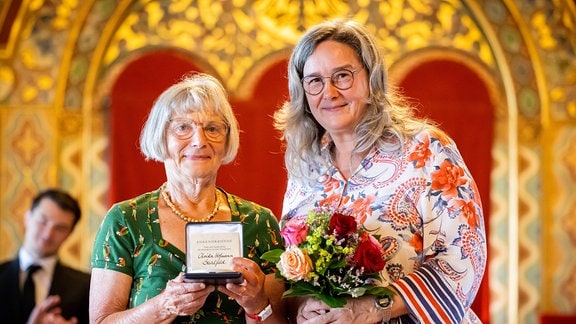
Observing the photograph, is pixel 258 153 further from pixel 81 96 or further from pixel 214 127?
pixel 214 127

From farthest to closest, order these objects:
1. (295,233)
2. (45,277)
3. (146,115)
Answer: (146,115) < (45,277) < (295,233)

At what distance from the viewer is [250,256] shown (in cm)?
299

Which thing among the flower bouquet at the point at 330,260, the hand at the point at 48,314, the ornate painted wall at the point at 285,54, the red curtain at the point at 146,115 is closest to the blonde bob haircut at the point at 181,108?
the flower bouquet at the point at 330,260

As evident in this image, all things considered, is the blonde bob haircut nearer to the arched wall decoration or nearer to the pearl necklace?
the pearl necklace

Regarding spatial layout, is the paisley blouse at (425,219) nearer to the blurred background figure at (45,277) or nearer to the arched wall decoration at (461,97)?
the blurred background figure at (45,277)

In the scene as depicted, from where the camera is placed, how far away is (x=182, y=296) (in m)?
2.69

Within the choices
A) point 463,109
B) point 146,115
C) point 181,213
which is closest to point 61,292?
point 146,115

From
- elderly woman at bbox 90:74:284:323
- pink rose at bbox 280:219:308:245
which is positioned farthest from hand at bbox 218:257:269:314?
pink rose at bbox 280:219:308:245

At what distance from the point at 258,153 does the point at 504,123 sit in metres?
1.45

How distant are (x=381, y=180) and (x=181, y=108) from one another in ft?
1.89

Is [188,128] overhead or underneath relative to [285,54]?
underneath

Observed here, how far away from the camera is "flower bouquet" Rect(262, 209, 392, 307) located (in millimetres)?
2729

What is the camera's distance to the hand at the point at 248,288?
272 cm

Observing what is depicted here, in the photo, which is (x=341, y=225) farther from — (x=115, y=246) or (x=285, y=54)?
(x=285, y=54)
